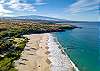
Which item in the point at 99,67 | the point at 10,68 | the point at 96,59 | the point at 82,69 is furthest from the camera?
the point at 96,59

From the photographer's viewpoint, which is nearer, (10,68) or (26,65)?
(10,68)

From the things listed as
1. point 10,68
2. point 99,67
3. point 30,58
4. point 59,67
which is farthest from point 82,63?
point 10,68

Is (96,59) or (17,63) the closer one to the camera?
(17,63)

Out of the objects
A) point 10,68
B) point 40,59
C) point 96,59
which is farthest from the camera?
point 96,59

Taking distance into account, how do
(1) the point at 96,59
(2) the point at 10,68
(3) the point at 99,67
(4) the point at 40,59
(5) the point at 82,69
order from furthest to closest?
(1) the point at 96,59, (4) the point at 40,59, (3) the point at 99,67, (5) the point at 82,69, (2) the point at 10,68

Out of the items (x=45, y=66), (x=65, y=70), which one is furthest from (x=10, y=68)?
(x=65, y=70)

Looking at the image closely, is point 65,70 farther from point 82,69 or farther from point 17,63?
point 17,63

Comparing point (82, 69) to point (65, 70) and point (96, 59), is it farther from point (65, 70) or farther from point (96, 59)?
point (96, 59)

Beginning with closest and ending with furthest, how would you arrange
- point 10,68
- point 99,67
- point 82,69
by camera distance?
point 10,68
point 82,69
point 99,67

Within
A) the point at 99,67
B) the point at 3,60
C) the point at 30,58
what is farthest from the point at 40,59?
the point at 99,67
